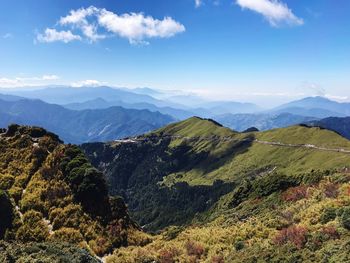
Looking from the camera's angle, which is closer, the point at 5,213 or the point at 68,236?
the point at 68,236

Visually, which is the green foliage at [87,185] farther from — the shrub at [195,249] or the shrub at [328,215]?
the shrub at [328,215]

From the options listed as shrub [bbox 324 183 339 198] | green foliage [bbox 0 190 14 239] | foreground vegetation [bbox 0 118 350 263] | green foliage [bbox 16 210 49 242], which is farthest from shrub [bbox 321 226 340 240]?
green foliage [bbox 0 190 14 239]

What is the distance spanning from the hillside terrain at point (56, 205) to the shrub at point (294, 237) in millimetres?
15588

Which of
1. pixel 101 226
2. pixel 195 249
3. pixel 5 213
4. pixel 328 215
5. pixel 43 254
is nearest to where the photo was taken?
pixel 43 254

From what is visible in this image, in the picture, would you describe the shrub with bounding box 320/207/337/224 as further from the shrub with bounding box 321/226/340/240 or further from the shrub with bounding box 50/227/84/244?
the shrub with bounding box 50/227/84/244

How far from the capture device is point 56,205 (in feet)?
144

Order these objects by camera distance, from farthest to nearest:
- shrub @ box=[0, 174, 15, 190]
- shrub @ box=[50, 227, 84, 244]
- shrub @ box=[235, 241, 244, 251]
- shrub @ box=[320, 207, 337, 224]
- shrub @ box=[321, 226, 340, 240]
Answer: shrub @ box=[0, 174, 15, 190], shrub @ box=[50, 227, 84, 244], shrub @ box=[320, 207, 337, 224], shrub @ box=[235, 241, 244, 251], shrub @ box=[321, 226, 340, 240]

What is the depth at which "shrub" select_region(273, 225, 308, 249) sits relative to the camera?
29.5 metres

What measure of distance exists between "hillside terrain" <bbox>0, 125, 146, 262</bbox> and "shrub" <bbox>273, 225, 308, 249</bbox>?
15588 mm

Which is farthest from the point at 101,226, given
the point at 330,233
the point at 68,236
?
the point at 330,233

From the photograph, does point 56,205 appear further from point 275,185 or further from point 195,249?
point 275,185

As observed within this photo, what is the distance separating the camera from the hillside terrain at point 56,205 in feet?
125

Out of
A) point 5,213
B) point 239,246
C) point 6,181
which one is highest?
point 6,181

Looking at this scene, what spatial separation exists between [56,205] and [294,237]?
26.7 meters
